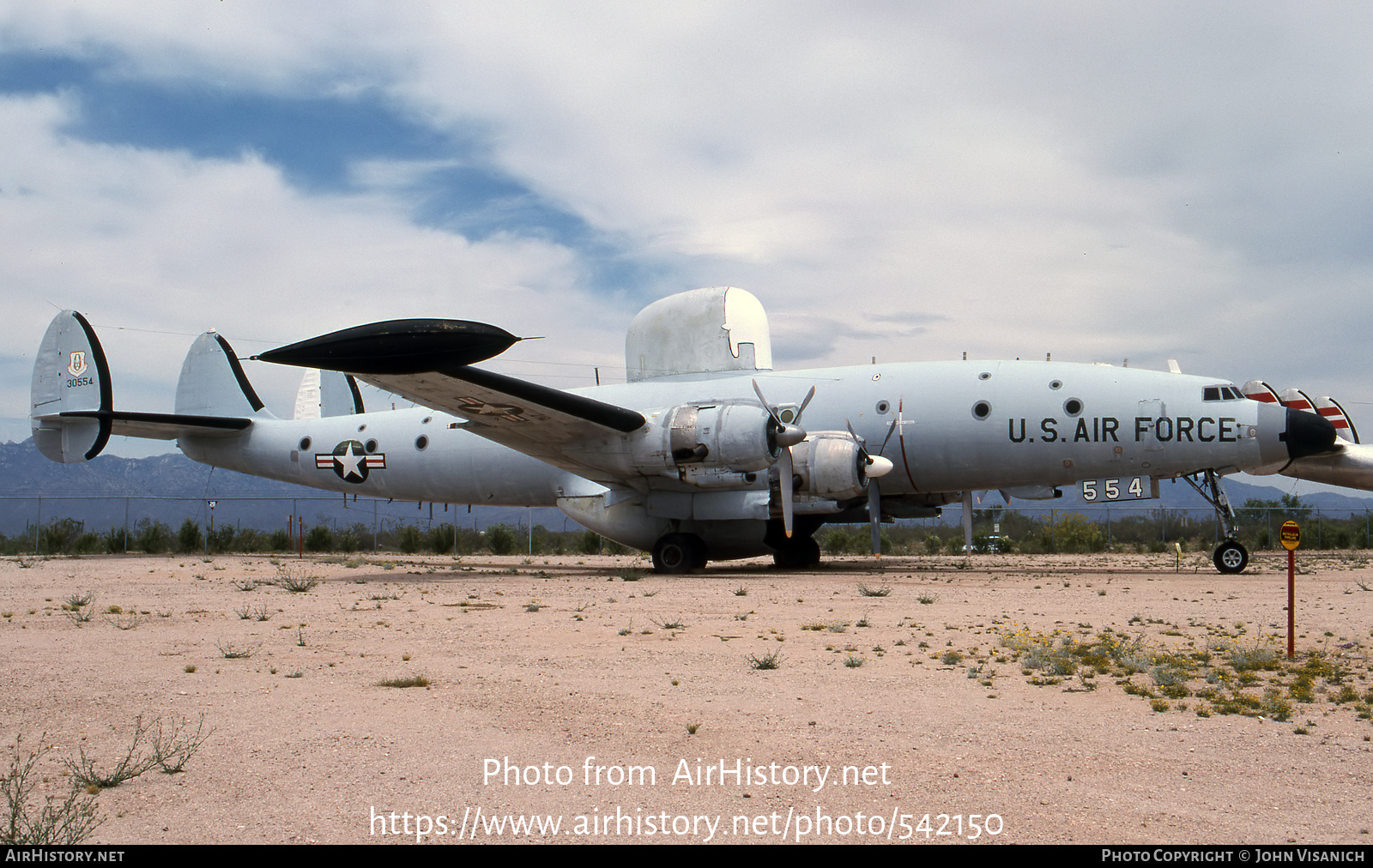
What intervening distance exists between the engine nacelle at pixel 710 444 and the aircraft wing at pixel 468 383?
1.75ft

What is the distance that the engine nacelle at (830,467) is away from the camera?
53.0ft

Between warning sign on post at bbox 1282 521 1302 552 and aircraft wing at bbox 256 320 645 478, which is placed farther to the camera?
aircraft wing at bbox 256 320 645 478

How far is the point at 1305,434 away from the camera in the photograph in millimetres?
15523

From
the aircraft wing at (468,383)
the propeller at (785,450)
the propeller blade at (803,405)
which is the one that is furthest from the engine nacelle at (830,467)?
the aircraft wing at (468,383)

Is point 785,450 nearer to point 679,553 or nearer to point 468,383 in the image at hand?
point 679,553

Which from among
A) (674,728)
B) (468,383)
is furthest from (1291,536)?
(468,383)

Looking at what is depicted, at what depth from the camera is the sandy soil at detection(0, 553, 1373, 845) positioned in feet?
12.8

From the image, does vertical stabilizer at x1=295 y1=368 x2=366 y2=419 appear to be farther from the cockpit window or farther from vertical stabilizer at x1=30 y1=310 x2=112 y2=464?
the cockpit window

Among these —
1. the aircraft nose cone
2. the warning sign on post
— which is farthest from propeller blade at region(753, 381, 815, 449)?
the warning sign on post

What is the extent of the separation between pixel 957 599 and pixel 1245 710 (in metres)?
6.48

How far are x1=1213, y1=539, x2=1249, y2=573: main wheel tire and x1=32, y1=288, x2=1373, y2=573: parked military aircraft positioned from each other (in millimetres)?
34

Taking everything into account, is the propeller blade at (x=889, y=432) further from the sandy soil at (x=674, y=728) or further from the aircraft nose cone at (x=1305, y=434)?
the sandy soil at (x=674, y=728)
